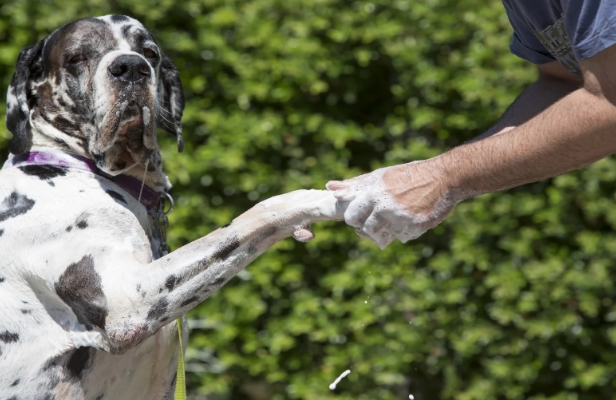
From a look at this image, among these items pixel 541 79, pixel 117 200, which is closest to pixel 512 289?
pixel 541 79

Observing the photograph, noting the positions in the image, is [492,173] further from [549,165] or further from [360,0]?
[360,0]

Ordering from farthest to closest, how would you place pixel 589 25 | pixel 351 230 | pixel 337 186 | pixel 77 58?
pixel 351 230
pixel 77 58
pixel 337 186
pixel 589 25

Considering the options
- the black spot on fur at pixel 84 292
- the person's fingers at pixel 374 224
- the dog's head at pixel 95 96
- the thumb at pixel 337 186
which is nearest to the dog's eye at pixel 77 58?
the dog's head at pixel 95 96

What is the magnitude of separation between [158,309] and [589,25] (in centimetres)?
151

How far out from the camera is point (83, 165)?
2951 mm

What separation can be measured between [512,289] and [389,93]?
144 centimetres

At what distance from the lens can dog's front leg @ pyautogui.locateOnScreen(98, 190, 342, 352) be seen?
2.57 metres

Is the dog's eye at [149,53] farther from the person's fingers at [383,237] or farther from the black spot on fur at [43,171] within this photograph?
the person's fingers at [383,237]

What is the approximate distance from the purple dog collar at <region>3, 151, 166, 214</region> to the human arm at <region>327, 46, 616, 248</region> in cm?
75

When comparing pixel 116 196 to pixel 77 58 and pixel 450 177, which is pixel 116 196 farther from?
pixel 450 177

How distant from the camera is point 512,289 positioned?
4.84 meters

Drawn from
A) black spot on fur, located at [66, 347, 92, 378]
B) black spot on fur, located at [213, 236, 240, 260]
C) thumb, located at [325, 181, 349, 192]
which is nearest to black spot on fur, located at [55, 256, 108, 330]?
black spot on fur, located at [66, 347, 92, 378]

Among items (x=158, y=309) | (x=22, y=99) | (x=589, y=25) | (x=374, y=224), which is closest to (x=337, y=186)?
(x=374, y=224)

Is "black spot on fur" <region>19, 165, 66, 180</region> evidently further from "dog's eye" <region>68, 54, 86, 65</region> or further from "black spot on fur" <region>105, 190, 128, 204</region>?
"dog's eye" <region>68, 54, 86, 65</region>
